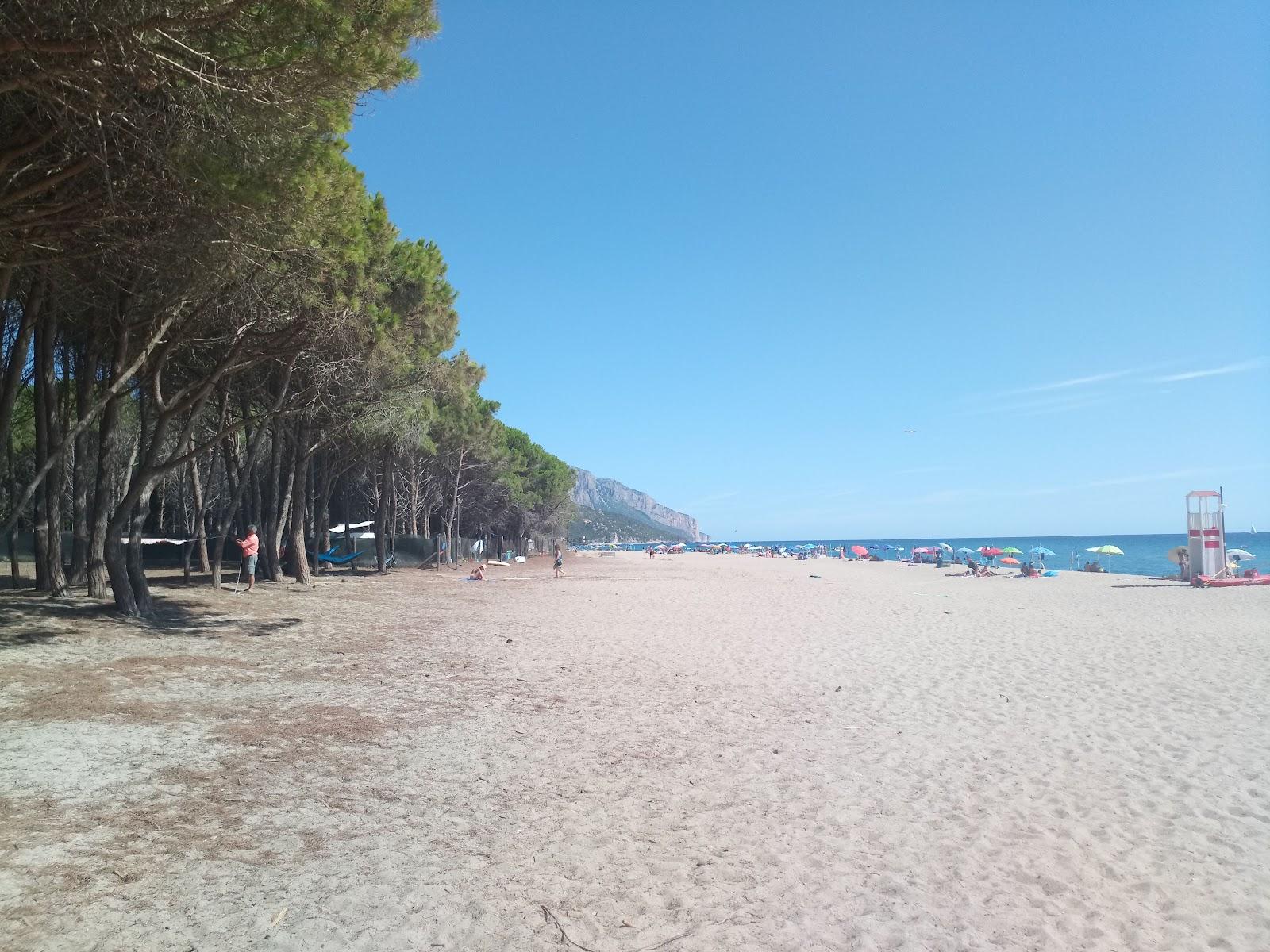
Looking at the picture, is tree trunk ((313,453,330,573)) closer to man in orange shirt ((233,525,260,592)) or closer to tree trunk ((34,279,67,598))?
man in orange shirt ((233,525,260,592))

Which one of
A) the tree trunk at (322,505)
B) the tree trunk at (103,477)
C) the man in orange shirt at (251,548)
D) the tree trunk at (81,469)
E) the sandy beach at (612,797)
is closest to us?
the sandy beach at (612,797)

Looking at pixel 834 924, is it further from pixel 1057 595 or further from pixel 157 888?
pixel 1057 595

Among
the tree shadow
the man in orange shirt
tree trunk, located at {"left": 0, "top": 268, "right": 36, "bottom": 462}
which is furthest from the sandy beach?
the man in orange shirt

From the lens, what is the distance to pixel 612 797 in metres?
5.19

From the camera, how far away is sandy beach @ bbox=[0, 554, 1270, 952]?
354 centimetres

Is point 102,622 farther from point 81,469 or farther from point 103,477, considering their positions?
point 81,469

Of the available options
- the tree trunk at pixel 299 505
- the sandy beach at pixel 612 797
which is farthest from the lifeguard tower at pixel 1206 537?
the tree trunk at pixel 299 505

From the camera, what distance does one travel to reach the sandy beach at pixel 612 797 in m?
3.54

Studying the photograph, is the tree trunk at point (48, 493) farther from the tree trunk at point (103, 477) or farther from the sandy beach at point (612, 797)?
the sandy beach at point (612, 797)

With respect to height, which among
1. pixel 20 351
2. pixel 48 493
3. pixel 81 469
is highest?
pixel 20 351

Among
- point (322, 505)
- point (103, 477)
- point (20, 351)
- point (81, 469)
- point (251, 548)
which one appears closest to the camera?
point (20, 351)

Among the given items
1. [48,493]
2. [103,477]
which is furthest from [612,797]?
[48,493]

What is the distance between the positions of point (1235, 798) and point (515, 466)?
154ft

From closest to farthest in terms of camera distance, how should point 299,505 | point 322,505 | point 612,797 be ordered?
point 612,797 → point 299,505 → point 322,505
